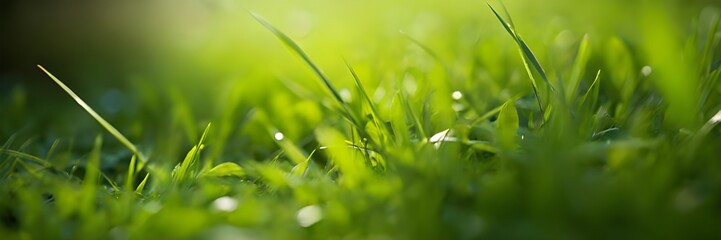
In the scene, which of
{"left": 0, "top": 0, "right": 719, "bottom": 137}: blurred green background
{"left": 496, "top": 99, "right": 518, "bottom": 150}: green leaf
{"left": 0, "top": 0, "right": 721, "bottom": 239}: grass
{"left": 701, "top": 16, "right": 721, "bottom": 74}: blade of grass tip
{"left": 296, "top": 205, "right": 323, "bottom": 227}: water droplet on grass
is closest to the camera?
{"left": 0, "top": 0, "right": 721, "bottom": 239}: grass

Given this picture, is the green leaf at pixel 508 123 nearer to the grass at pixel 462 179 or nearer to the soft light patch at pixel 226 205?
the grass at pixel 462 179

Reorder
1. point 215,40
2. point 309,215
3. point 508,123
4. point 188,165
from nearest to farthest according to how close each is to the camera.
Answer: point 309,215, point 508,123, point 188,165, point 215,40

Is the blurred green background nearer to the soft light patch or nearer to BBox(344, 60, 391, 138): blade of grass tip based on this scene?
BBox(344, 60, 391, 138): blade of grass tip

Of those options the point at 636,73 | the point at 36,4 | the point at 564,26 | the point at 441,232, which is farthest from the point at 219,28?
the point at 441,232

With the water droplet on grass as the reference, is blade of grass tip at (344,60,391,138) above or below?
above

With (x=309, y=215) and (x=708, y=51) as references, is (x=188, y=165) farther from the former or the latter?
→ (x=708, y=51)

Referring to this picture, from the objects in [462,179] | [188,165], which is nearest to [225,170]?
[188,165]

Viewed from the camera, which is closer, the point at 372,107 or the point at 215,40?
the point at 372,107

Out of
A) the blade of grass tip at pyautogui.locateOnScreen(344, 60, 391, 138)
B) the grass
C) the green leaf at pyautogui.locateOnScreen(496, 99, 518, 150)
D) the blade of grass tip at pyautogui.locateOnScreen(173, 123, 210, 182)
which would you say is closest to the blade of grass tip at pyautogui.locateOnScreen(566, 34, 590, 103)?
the grass

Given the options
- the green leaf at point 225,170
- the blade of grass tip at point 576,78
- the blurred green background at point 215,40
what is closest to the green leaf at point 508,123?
the blade of grass tip at point 576,78

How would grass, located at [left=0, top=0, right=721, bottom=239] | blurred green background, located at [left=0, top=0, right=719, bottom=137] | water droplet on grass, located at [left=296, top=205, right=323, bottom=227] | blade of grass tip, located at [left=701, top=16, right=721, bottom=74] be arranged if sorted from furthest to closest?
blurred green background, located at [left=0, top=0, right=719, bottom=137] → blade of grass tip, located at [left=701, top=16, right=721, bottom=74] → water droplet on grass, located at [left=296, top=205, right=323, bottom=227] → grass, located at [left=0, top=0, right=721, bottom=239]

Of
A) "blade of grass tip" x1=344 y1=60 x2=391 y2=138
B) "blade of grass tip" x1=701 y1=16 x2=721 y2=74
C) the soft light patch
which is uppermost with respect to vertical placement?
"blade of grass tip" x1=344 y1=60 x2=391 y2=138

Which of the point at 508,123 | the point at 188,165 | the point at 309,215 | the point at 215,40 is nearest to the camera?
the point at 309,215
